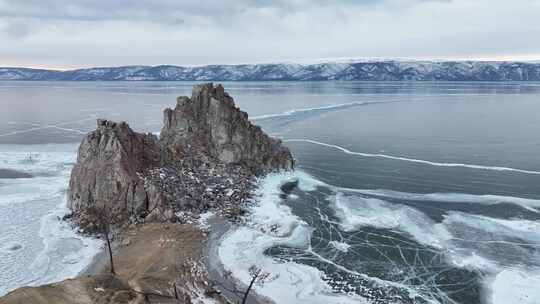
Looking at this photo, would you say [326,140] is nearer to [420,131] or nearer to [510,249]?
[420,131]

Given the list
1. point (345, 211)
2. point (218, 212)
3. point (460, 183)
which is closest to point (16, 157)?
point (218, 212)

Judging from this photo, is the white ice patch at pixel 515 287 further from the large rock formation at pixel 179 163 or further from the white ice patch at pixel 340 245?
the large rock formation at pixel 179 163

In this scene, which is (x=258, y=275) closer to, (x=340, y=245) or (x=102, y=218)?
(x=340, y=245)

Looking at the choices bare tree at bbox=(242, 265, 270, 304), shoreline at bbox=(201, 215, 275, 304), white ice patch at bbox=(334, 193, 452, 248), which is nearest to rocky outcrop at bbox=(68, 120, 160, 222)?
shoreline at bbox=(201, 215, 275, 304)

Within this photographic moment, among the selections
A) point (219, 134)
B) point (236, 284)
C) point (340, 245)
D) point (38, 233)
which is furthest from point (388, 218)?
point (38, 233)

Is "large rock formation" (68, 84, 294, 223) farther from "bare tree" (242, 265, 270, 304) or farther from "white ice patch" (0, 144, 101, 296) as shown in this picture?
"bare tree" (242, 265, 270, 304)

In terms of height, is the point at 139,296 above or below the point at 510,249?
above

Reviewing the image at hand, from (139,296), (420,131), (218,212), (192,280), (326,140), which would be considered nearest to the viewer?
(139,296)
